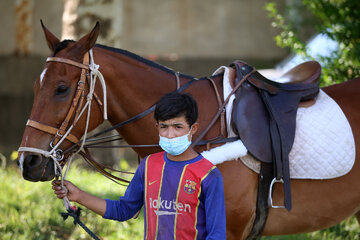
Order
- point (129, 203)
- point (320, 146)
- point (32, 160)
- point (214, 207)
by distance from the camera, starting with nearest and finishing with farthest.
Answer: point (214, 207)
point (129, 203)
point (32, 160)
point (320, 146)

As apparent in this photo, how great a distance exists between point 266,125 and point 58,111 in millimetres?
1318

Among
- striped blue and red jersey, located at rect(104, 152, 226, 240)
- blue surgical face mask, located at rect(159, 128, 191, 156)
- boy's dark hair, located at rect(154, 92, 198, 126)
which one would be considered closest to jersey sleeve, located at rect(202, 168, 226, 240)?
striped blue and red jersey, located at rect(104, 152, 226, 240)

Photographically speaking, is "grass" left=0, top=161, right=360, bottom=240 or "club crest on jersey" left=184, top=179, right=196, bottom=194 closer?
"club crest on jersey" left=184, top=179, right=196, bottom=194

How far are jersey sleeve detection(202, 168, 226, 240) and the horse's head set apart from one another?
3.49 feet

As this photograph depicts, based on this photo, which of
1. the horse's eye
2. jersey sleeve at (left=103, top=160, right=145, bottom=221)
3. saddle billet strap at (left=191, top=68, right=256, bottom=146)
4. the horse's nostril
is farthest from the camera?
saddle billet strap at (left=191, top=68, right=256, bottom=146)

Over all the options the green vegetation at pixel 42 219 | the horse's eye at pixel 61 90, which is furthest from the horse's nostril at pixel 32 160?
the green vegetation at pixel 42 219

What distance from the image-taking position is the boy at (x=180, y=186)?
6.84 feet

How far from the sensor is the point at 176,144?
2.09m

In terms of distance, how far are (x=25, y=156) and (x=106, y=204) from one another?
2.23 ft

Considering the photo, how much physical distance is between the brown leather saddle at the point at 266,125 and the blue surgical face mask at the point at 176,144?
883 millimetres

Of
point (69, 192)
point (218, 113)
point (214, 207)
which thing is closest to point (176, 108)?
point (214, 207)

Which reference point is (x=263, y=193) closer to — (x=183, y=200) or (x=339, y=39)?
(x=183, y=200)

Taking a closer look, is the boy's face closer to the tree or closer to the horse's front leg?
the horse's front leg

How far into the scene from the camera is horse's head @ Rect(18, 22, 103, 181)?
8.87ft
